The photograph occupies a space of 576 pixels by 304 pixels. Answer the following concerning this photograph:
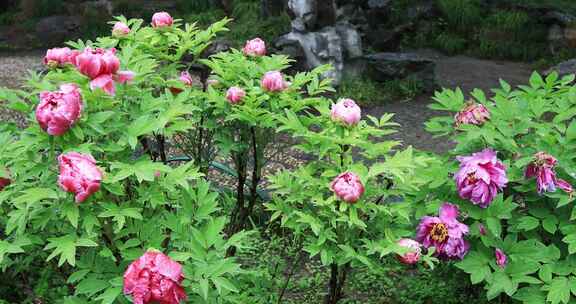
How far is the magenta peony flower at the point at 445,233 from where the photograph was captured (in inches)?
86.2

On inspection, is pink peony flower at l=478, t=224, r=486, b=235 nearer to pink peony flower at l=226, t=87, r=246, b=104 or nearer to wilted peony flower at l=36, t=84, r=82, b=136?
pink peony flower at l=226, t=87, r=246, b=104

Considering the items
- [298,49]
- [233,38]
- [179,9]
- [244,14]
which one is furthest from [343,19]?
[179,9]

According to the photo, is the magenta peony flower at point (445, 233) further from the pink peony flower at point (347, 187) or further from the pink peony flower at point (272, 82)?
the pink peony flower at point (272, 82)

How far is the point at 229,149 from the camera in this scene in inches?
96.3

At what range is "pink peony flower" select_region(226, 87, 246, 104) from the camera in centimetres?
232

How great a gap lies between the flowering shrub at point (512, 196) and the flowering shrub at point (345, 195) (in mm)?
201

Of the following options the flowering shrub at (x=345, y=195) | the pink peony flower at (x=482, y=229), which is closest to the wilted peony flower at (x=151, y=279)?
the flowering shrub at (x=345, y=195)

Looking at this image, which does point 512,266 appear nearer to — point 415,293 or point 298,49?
point 415,293

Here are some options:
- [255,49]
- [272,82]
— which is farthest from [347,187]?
[255,49]

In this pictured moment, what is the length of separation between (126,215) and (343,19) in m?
6.41

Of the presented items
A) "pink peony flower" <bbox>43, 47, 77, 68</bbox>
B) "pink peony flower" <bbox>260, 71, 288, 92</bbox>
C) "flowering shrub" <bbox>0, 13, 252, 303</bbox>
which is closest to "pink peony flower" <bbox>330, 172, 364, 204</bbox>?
"flowering shrub" <bbox>0, 13, 252, 303</bbox>

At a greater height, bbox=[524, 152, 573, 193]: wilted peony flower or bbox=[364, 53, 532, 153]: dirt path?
bbox=[524, 152, 573, 193]: wilted peony flower

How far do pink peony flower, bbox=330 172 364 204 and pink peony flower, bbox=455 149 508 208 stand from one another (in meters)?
0.42

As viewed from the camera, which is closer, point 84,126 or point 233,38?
point 84,126
